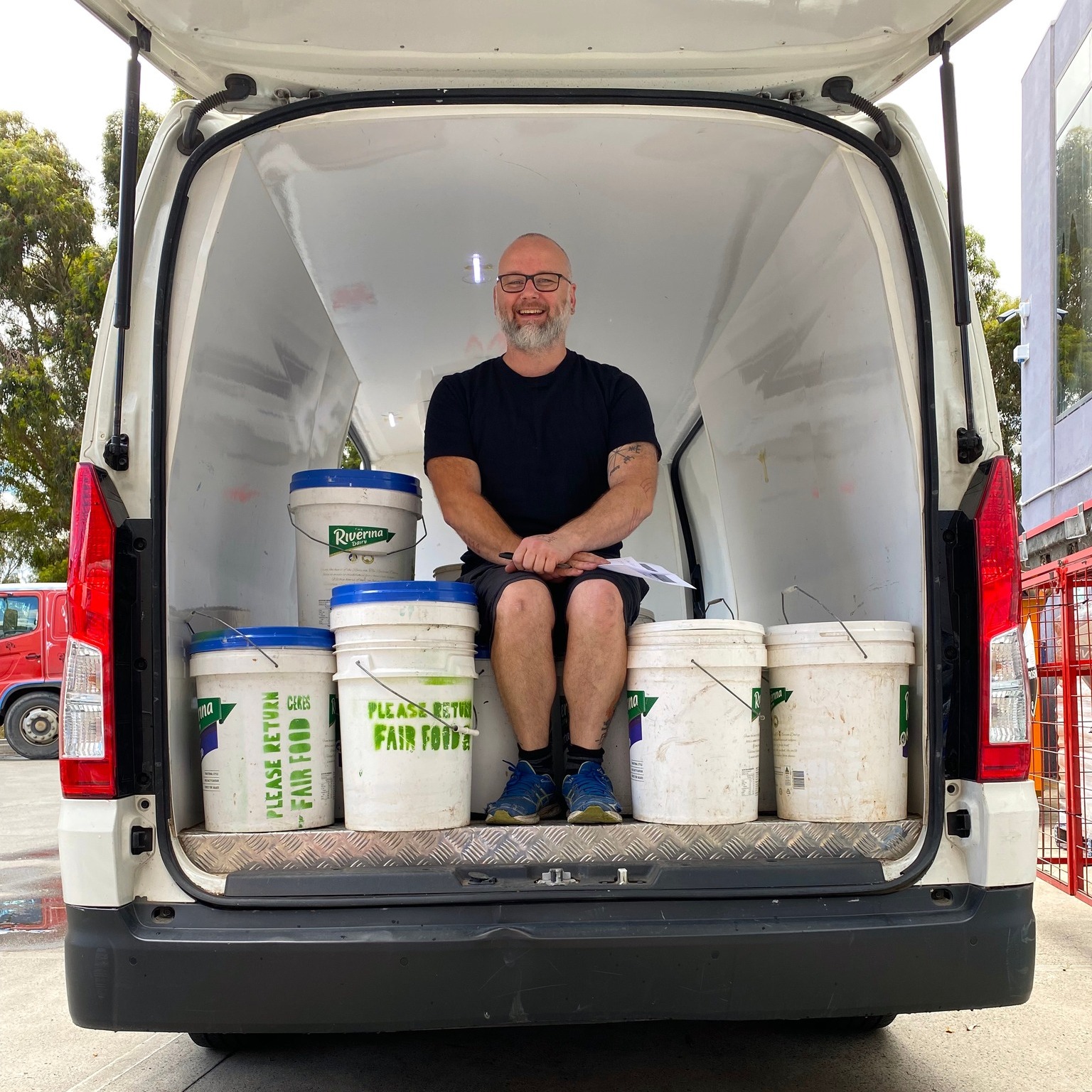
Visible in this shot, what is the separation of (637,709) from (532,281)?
1.67 m

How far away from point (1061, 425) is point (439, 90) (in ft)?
36.4

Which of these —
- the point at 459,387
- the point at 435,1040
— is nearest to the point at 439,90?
the point at 459,387

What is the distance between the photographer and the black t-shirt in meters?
3.50

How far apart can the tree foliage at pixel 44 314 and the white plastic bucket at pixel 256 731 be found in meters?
16.5

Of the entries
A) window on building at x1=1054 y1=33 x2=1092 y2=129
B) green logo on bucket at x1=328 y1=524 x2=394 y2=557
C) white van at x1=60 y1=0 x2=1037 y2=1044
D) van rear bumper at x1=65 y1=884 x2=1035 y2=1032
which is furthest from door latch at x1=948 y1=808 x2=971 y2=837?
window on building at x1=1054 y1=33 x2=1092 y2=129

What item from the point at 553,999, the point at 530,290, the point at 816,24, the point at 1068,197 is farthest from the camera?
the point at 1068,197

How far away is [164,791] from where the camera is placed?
2.27 meters

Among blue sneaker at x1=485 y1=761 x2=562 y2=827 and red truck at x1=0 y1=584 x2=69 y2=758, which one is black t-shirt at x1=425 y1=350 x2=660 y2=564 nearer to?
blue sneaker at x1=485 y1=761 x2=562 y2=827

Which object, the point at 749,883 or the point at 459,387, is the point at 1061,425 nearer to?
the point at 459,387

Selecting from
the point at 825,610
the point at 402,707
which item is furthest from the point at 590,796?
the point at 825,610

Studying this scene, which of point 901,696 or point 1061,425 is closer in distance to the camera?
point 901,696

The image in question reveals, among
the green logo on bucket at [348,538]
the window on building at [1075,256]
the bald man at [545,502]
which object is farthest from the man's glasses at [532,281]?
the window on building at [1075,256]

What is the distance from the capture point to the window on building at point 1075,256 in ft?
36.3

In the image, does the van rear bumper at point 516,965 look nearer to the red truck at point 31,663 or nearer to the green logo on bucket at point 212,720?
the green logo on bucket at point 212,720
